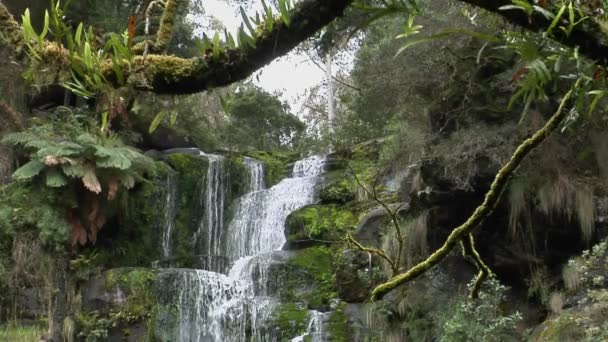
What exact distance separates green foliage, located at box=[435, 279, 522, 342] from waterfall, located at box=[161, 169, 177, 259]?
838cm

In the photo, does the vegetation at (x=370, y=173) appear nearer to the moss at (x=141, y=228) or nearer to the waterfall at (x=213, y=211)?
the moss at (x=141, y=228)

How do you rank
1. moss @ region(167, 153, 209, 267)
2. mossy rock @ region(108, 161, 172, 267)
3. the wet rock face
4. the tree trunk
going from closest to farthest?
the wet rock face
the tree trunk
mossy rock @ region(108, 161, 172, 267)
moss @ region(167, 153, 209, 267)

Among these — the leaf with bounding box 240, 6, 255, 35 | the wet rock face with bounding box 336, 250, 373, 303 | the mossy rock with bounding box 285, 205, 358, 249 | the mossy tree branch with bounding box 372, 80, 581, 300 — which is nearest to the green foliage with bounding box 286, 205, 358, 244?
the mossy rock with bounding box 285, 205, 358, 249

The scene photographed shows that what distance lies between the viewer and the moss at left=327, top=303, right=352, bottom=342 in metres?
9.44

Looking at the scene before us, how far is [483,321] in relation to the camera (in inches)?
285

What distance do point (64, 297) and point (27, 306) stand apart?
119cm

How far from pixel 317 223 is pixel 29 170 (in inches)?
200

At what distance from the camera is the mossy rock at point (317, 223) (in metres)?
11.9

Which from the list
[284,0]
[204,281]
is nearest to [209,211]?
[204,281]

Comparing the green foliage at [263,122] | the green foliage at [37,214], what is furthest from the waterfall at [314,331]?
the green foliage at [263,122]

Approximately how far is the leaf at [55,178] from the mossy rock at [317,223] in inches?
164

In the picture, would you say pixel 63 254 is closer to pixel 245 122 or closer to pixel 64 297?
pixel 64 297

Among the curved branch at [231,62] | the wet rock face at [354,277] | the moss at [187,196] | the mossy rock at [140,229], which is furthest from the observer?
the moss at [187,196]

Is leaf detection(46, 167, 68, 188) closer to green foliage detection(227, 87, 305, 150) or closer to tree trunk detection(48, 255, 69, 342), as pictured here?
tree trunk detection(48, 255, 69, 342)
